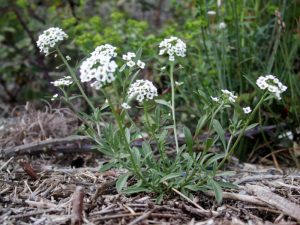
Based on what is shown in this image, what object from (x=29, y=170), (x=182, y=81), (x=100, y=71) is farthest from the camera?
(x=182, y=81)

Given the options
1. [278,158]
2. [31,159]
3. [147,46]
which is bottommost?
[278,158]

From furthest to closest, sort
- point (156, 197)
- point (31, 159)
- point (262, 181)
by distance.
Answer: point (31, 159), point (262, 181), point (156, 197)

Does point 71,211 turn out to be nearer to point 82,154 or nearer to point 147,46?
point 82,154

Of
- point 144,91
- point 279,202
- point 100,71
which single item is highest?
point 100,71

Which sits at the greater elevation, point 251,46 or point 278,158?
point 251,46

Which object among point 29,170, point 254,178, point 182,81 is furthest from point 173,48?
point 182,81

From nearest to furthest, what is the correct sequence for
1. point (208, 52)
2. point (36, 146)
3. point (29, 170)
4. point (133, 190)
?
point (133, 190), point (29, 170), point (36, 146), point (208, 52)

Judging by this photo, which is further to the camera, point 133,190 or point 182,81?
point 182,81

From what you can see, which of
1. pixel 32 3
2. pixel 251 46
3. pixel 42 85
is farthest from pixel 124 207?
pixel 32 3

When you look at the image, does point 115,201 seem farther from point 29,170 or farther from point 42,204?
point 29,170
